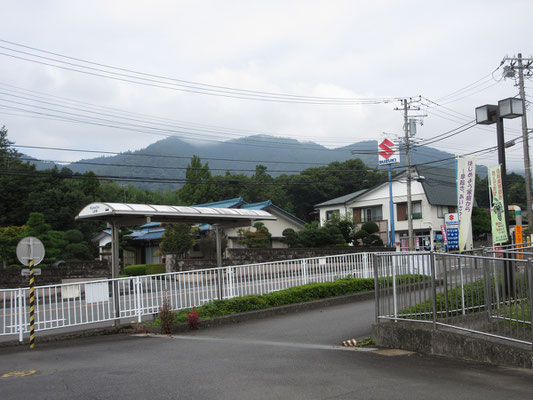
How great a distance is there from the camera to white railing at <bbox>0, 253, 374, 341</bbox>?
12.0 meters

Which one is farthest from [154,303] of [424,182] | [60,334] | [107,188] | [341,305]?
[107,188]

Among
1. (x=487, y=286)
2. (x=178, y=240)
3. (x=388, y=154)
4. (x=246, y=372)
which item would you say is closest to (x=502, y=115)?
(x=487, y=286)

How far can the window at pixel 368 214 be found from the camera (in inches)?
2036

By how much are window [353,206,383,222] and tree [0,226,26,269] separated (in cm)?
3299

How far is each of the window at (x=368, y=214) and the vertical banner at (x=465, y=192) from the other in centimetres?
4083

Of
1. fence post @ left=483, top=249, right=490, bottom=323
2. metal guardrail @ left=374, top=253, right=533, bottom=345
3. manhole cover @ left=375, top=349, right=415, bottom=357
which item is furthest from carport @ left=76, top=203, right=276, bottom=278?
fence post @ left=483, top=249, right=490, bottom=323

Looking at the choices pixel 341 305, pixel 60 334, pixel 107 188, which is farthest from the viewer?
pixel 107 188

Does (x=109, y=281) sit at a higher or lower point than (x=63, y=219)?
lower

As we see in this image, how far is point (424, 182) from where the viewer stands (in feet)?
159

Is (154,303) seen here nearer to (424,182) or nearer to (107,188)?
(424,182)

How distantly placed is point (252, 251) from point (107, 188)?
43.2 metres

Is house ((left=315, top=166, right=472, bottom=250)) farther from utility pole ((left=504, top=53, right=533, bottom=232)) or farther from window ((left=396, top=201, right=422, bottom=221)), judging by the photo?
utility pole ((left=504, top=53, right=533, bottom=232))

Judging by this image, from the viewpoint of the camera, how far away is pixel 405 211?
165 feet

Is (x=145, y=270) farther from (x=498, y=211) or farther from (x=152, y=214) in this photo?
(x=498, y=211)
